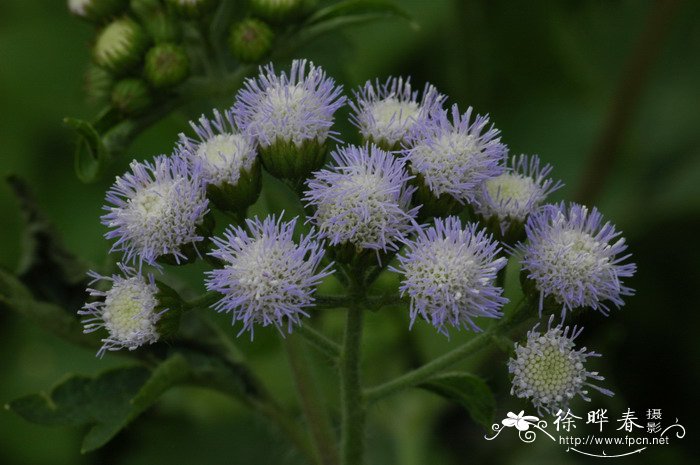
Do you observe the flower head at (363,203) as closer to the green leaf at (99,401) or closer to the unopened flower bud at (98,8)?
the green leaf at (99,401)

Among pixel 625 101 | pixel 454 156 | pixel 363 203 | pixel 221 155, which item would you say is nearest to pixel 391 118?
pixel 454 156

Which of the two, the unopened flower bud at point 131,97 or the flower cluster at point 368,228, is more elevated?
the unopened flower bud at point 131,97

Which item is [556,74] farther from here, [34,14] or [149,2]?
[34,14]

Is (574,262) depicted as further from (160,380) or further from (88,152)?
(88,152)

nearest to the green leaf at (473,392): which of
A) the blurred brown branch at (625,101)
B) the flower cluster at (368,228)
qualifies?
the flower cluster at (368,228)

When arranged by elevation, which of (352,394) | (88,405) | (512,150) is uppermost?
(512,150)

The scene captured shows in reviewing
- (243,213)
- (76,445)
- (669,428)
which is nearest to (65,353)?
(76,445)

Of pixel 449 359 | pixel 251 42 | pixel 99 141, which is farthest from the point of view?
pixel 251 42
